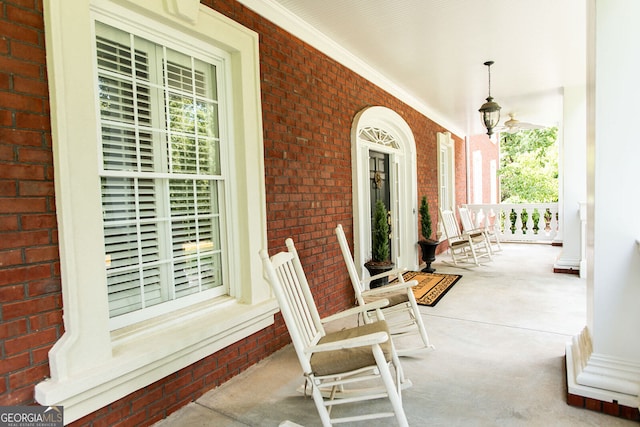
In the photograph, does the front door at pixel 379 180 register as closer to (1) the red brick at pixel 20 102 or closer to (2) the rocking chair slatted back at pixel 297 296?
(2) the rocking chair slatted back at pixel 297 296

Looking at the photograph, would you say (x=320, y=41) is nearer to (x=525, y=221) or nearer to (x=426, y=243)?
(x=426, y=243)

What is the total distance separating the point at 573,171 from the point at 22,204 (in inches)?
247

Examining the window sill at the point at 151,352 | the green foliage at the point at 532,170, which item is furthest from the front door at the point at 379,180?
the green foliage at the point at 532,170

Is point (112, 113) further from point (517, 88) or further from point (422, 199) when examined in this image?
point (517, 88)

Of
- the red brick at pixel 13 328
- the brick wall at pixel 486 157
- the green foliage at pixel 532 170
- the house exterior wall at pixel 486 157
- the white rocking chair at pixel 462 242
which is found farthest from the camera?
the green foliage at pixel 532 170

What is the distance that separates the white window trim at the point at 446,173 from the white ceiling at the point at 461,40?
178 centimetres

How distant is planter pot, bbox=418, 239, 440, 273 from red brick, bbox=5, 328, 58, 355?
5.05 meters

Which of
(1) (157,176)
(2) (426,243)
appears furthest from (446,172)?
(1) (157,176)

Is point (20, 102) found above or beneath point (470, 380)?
above

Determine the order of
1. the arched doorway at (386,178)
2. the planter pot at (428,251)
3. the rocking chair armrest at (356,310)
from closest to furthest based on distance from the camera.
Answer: the rocking chair armrest at (356,310)
the arched doorway at (386,178)
the planter pot at (428,251)

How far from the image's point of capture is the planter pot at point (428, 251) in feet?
18.8

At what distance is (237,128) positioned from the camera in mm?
2578

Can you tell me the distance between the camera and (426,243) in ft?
18.8

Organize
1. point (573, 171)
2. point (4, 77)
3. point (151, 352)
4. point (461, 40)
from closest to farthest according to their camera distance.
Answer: point (4, 77), point (151, 352), point (461, 40), point (573, 171)
